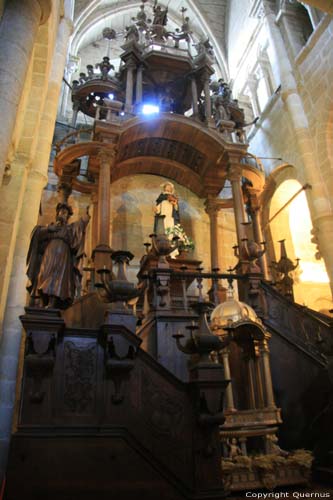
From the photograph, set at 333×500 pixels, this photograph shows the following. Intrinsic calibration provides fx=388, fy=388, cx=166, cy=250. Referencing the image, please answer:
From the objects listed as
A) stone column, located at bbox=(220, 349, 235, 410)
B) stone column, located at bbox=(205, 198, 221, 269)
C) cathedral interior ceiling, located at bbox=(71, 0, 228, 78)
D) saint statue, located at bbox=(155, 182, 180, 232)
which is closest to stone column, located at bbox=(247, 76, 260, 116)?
cathedral interior ceiling, located at bbox=(71, 0, 228, 78)

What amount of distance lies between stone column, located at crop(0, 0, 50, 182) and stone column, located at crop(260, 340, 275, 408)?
4.84 m

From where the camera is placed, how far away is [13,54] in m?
5.50

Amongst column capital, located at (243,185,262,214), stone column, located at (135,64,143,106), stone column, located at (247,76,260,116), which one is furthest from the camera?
stone column, located at (247,76,260,116)

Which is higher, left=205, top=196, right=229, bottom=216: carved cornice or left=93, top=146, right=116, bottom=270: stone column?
left=205, top=196, right=229, bottom=216: carved cornice

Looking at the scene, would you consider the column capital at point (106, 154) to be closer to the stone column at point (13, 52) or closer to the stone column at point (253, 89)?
the stone column at point (13, 52)

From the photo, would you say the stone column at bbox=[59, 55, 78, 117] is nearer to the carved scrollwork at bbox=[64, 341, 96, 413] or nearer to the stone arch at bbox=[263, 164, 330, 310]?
the stone arch at bbox=[263, 164, 330, 310]

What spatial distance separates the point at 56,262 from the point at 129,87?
767 cm

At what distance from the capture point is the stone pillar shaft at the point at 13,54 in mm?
5031

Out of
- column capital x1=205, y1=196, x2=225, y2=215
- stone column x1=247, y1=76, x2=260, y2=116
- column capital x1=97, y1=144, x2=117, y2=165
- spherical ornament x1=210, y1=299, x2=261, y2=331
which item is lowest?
spherical ornament x1=210, y1=299, x2=261, y2=331

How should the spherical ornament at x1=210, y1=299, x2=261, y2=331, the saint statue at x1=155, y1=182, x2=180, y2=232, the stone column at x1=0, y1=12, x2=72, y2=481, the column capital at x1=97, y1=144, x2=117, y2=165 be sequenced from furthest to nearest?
the saint statue at x1=155, y1=182, x2=180, y2=232 → the column capital at x1=97, y1=144, x2=117, y2=165 → the spherical ornament at x1=210, y1=299, x2=261, y2=331 → the stone column at x1=0, y1=12, x2=72, y2=481

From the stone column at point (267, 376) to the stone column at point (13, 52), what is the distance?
4.84 meters

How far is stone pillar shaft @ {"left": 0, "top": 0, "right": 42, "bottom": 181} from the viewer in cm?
503

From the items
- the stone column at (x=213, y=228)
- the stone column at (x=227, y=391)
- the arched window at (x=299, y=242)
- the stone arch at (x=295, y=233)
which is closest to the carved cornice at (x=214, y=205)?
the stone column at (x=213, y=228)

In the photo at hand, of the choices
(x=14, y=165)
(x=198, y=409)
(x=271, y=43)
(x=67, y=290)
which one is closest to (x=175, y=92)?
(x=271, y=43)
